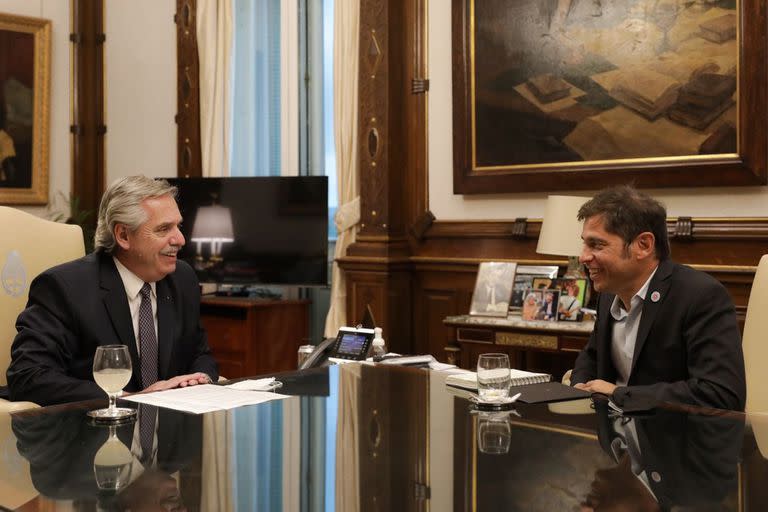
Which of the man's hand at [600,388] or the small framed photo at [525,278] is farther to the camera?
the small framed photo at [525,278]

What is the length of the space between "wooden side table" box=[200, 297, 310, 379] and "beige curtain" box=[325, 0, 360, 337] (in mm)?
324

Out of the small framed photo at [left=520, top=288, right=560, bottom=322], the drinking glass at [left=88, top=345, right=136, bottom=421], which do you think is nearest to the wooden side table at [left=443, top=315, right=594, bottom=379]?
the small framed photo at [left=520, top=288, right=560, bottom=322]

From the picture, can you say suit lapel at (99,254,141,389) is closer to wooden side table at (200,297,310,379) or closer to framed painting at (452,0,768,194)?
framed painting at (452,0,768,194)

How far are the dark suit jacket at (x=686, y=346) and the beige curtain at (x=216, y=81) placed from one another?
14.6 feet

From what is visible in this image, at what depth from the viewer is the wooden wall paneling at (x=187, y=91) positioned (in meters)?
7.30

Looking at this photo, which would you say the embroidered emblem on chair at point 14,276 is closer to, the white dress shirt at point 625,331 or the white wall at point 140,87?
the white dress shirt at point 625,331

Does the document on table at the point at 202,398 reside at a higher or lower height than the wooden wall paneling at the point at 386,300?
lower

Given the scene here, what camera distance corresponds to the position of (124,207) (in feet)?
10.6

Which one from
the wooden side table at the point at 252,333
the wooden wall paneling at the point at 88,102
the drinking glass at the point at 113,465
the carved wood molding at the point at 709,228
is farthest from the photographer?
the wooden wall paneling at the point at 88,102

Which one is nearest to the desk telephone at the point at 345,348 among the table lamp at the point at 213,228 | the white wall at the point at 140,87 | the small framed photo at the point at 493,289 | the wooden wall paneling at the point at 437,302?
the small framed photo at the point at 493,289

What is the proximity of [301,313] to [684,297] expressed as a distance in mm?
3899

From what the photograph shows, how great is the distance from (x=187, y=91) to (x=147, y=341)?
449 cm

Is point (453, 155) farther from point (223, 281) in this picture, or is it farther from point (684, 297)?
point (684, 297)

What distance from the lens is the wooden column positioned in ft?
19.2
